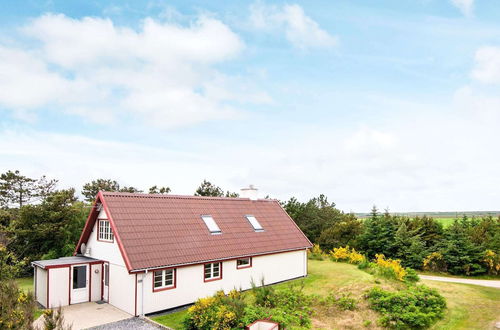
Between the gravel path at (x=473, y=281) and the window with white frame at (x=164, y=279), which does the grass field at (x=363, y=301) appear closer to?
the window with white frame at (x=164, y=279)

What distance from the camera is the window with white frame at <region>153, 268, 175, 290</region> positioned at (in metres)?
15.3

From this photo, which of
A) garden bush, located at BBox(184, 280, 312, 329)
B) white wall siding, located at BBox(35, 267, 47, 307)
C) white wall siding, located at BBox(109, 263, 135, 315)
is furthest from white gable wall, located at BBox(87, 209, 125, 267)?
garden bush, located at BBox(184, 280, 312, 329)

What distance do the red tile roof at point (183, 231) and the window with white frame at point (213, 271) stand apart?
0.50 metres

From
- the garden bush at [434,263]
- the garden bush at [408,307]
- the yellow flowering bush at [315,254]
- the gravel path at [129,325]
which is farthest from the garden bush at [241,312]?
the garden bush at [434,263]

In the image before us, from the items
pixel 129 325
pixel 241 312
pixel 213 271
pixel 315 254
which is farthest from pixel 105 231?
pixel 315 254

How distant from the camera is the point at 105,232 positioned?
1744cm

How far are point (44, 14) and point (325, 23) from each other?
12.2 meters

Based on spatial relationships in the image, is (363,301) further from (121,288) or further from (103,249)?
(103,249)

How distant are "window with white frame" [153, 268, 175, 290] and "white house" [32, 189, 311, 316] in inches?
1.6

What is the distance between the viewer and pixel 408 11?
51.3 feet

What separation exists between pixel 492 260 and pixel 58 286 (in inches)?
1097

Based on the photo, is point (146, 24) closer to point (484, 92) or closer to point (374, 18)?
point (374, 18)

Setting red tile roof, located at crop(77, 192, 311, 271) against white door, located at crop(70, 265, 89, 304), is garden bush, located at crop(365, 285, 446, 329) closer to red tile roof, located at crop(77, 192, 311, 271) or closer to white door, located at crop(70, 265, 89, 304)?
red tile roof, located at crop(77, 192, 311, 271)

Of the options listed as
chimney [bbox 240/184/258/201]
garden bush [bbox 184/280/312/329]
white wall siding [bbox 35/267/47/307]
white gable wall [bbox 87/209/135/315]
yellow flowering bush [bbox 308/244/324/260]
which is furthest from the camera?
yellow flowering bush [bbox 308/244/324/260]
